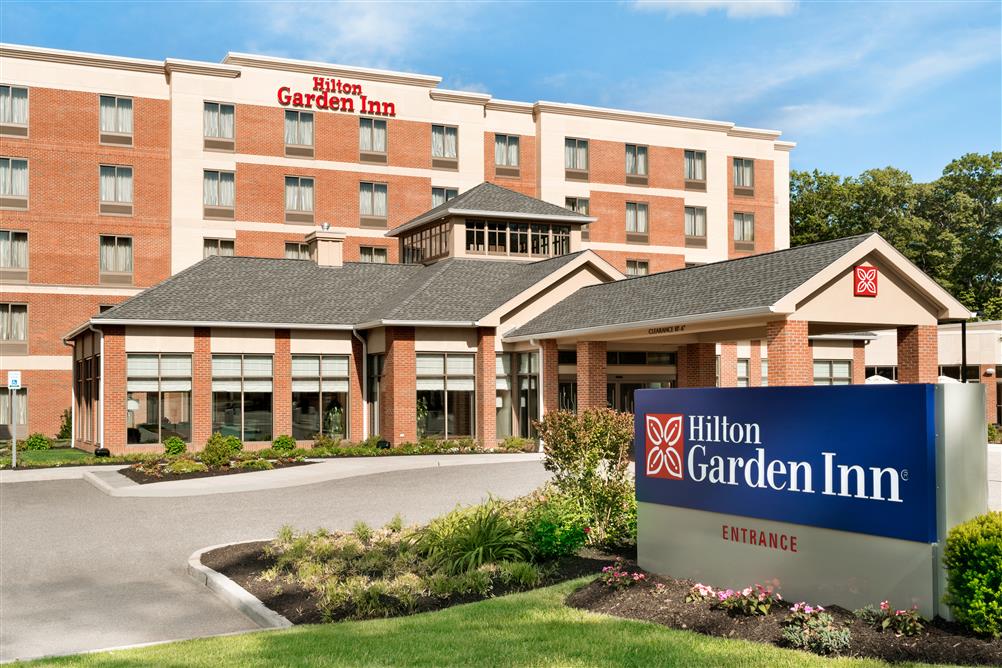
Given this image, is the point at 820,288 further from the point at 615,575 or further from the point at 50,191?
the point at 50,191

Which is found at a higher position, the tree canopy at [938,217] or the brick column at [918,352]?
the tree canopy at [938,217]

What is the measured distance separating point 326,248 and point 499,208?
755 centimetres

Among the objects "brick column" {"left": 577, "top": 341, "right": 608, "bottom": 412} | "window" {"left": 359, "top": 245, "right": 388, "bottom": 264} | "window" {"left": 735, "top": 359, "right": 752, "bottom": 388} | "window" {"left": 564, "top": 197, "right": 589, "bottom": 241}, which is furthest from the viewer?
"window" {"left": 564, "top": 197, "right": 589, "bottom": 241}

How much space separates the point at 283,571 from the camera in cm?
1281

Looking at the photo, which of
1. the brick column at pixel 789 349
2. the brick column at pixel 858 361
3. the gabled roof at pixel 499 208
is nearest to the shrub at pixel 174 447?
the gabled roof at pixel 499 208

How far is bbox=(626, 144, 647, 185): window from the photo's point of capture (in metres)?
57.0

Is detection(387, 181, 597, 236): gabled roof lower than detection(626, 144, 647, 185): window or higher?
lower

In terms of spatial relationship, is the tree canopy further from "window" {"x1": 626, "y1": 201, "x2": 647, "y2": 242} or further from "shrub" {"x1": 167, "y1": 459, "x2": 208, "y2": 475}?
"shrub" {"x1": 167, "y1": 459, "x2": 208, "y2": 475}

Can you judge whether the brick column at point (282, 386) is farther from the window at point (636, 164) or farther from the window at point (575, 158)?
the window at point (636, 164)

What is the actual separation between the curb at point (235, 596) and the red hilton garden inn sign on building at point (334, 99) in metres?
38.7

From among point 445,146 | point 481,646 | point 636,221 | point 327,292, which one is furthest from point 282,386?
point 636,221

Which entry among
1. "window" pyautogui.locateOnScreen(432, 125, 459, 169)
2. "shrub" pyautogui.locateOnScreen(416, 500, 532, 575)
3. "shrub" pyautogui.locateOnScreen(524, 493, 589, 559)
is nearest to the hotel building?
"window" pyautogui.locateOnScreen(432, 125, 459, 169)

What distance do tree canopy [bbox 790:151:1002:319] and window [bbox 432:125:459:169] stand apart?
3310 cm

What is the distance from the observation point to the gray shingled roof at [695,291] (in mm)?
23406
